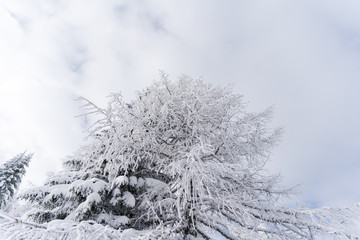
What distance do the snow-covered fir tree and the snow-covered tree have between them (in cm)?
1868

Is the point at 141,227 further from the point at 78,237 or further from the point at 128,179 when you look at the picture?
the point at 78,237

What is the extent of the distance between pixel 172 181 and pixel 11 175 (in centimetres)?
2238

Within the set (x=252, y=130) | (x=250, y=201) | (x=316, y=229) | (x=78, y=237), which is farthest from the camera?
(x=252, y=130)

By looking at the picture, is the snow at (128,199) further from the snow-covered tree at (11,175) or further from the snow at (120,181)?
the snow-covered tree at (11,175)

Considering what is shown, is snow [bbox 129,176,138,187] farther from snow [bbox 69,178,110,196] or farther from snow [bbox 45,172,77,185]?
snow [bbox 45,172,77,185]

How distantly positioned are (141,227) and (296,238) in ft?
12.4

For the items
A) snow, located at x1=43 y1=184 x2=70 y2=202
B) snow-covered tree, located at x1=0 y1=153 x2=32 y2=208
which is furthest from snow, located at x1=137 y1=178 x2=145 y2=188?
snow-covered tree, located at x1=0 y1=153 x2=32 y2=208

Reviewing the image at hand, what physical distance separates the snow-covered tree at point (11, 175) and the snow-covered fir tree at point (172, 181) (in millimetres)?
18683

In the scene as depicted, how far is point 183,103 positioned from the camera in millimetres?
6379

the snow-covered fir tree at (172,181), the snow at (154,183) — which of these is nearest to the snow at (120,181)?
the snow-covered fir tree at (172,181)

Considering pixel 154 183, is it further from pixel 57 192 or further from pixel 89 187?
pixel 57 192

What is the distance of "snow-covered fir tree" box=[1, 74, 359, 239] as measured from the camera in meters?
5.68

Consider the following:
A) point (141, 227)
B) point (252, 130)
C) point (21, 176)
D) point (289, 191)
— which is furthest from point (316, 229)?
point (21, 176)

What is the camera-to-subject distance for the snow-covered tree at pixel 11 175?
70.6ft
